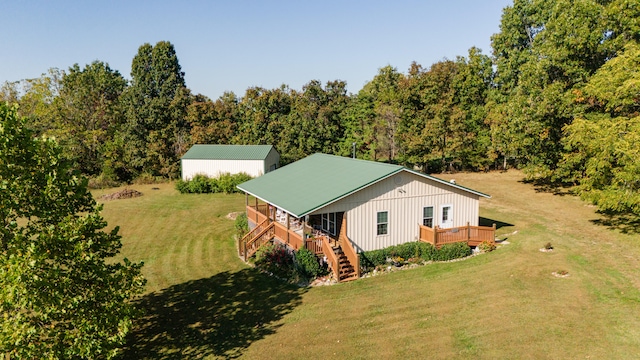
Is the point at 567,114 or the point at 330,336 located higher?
the point at 567,114

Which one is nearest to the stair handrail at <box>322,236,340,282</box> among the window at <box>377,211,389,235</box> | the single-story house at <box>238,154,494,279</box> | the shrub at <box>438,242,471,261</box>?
the single-story house at <box>238,154,494,279</box>

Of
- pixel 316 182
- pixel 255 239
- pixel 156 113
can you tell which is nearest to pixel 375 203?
pixel 316 182

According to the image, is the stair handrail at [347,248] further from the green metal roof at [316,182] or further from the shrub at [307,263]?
the green metal roof at [316,182]

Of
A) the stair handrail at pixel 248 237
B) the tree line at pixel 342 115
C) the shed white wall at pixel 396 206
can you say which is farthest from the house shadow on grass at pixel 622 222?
the stair handrail at pixel 248 237

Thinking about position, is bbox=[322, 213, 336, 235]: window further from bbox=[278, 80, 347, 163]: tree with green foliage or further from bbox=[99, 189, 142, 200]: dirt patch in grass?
bbox=[278, 80, 347, 163]: tree with green foliage

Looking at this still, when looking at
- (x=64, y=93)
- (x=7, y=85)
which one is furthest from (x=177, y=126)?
(x=7, y=85)

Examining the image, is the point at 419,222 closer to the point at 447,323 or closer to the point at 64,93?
the point at 447,323
